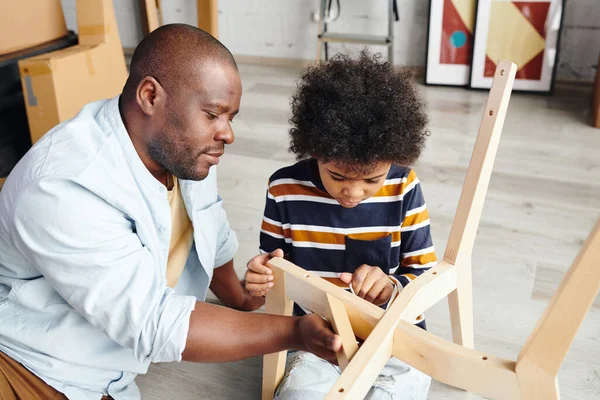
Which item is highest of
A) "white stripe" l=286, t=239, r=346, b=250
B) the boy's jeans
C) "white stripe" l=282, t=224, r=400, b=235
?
"white stripe" l=282, t=224, r=400, b=235

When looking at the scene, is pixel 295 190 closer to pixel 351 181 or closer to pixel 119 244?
pixel 351 181

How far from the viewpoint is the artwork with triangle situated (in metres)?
0.58

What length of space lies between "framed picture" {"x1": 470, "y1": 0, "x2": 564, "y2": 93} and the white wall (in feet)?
0.57

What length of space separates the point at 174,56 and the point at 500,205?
53.9 inches

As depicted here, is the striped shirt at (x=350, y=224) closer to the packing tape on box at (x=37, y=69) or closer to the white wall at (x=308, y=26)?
the packing tape on box at (x=37, y=69)

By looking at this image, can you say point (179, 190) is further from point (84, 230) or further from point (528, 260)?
point (528, 260)

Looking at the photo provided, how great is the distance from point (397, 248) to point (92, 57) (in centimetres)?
140

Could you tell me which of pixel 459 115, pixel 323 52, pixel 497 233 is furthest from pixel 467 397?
pixel 323 52

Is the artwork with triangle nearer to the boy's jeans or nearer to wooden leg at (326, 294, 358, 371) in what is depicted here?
wooden leg at (326, 294, 358, 371)

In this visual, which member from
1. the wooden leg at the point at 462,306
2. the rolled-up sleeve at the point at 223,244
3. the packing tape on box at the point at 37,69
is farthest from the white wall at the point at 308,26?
the wooden leg at the point at 462,306

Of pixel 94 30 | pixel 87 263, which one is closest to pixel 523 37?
pixel 94 30

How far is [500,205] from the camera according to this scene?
1919mm

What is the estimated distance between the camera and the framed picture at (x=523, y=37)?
2.81m

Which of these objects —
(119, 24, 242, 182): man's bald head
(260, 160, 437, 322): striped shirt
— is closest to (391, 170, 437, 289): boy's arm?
(260, 160, 437, 322): striped shirt
